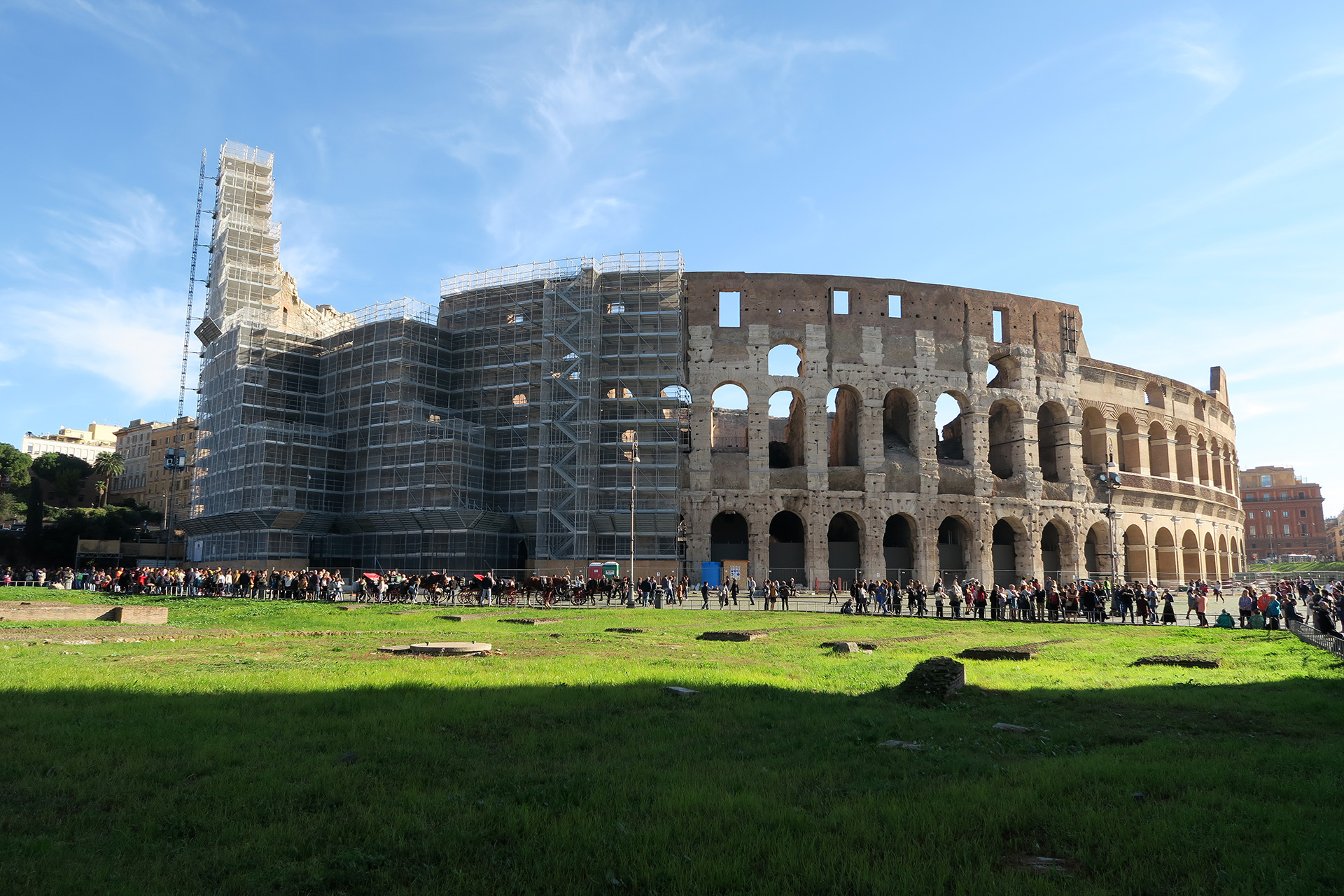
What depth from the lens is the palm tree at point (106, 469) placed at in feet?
291

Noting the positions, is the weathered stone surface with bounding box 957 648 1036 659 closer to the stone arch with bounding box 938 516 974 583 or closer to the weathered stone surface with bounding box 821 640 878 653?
the weathered stone surface with bounding box 821 640 878 653

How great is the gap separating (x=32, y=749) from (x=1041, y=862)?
7.65 meters

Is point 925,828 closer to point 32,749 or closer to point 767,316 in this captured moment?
point 32,749

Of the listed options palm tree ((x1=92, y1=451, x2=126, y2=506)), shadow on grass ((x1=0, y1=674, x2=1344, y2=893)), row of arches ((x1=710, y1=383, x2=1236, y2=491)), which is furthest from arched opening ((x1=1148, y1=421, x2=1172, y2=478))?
palm tree ((x1=92, y1=451, x2=126, y2=506))

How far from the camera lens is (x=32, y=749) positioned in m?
6.92

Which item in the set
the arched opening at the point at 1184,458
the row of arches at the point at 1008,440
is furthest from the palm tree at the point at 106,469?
the arched opening at the point at 1184,458

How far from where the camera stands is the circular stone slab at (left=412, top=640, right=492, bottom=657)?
1455 cm

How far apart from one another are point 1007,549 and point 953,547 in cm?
353

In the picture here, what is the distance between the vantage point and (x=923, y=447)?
151 ft

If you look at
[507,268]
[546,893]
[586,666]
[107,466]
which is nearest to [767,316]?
[507,268]

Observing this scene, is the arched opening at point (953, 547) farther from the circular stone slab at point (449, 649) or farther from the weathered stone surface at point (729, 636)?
the circular stone slab at point (449, 649)

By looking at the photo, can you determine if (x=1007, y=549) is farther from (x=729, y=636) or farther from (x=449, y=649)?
(x=449, y=649)

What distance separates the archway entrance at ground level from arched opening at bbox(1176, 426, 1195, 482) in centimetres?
1108

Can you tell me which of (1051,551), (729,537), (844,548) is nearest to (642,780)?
(844,548)
